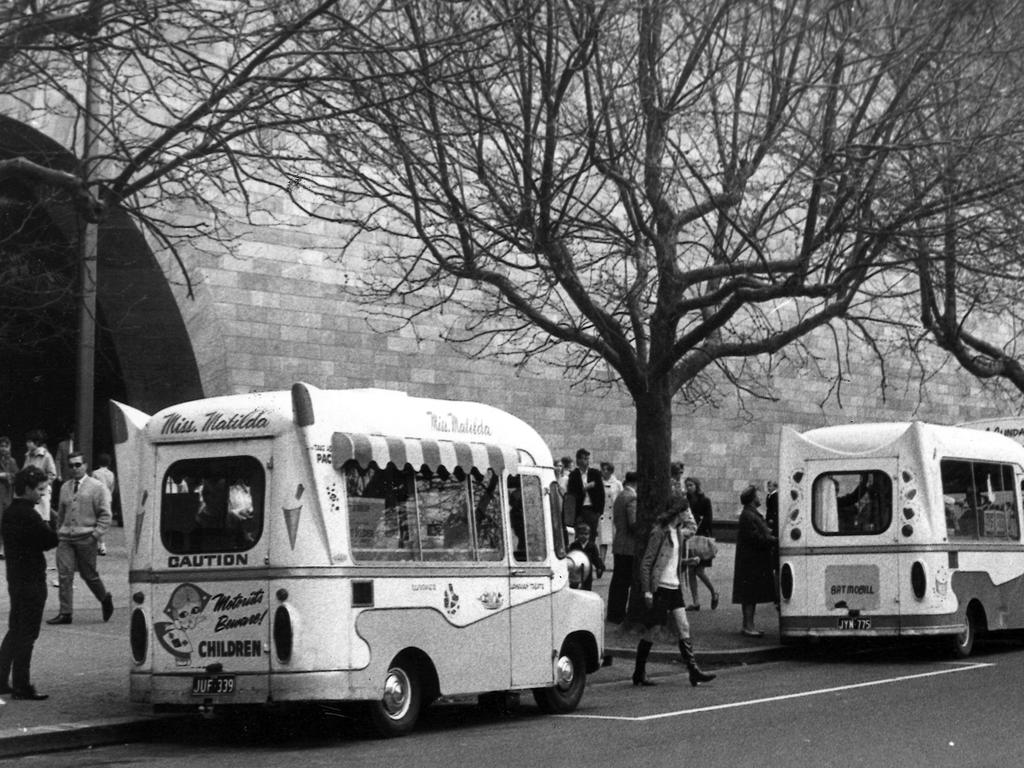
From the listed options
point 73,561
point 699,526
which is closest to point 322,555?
point 73,561

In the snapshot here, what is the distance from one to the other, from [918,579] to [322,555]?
8.06m

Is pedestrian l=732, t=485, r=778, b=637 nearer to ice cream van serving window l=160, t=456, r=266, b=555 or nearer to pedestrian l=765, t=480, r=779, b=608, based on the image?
pedestrian l=765, t=480, r=779, b=608

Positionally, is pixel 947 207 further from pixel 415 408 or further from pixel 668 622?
pixel 415 408

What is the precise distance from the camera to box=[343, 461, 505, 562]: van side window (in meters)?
11.7

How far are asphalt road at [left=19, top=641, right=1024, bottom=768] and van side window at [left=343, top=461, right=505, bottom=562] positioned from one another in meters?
1.31

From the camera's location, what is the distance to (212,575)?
1148cm

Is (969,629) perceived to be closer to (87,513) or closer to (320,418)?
(320,418)

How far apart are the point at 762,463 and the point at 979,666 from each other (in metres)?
23.9

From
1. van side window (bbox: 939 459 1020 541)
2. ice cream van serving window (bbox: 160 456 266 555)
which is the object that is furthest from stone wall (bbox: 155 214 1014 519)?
ice cream van serving window (bbox: 160 456 266 555)

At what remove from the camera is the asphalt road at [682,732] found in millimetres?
10188

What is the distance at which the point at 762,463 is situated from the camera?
133ft

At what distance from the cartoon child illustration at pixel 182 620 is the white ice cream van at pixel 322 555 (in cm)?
1

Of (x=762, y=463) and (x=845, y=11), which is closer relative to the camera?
(x=845, y=11)

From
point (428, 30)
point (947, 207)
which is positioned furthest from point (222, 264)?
point (947, 207)
